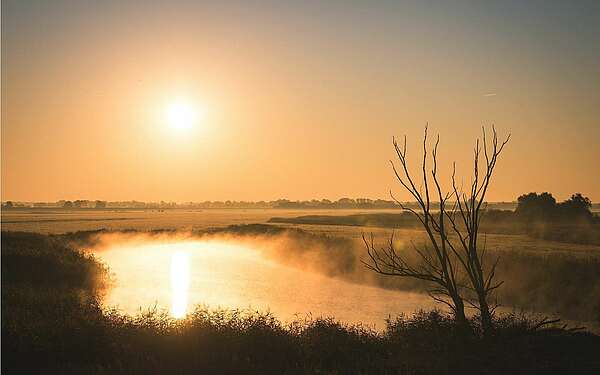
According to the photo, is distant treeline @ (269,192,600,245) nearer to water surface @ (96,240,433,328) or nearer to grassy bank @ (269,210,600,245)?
grassy bank @ (269,210,600,245)

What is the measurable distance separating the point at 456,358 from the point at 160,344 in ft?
27.1

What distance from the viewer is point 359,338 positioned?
15.4 m

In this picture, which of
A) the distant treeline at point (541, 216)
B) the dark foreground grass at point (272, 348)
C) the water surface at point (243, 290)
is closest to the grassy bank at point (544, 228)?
the distant treeline at point (541, 216)

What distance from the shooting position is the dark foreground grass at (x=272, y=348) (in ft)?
39.1

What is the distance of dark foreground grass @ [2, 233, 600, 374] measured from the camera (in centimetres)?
1191

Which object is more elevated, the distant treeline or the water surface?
the distant treeline

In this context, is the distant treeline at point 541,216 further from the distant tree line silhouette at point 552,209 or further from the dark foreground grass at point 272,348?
the dark foreground grass at point 272,348

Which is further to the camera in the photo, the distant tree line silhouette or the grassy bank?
the distant tree line silhouette

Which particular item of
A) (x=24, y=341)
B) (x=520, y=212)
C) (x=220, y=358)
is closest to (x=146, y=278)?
(x=24, y=341)

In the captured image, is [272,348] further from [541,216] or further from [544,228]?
[541,216]

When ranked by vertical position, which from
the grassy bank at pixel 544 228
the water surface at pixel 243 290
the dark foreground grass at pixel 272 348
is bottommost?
the water surface at pixel 243 290

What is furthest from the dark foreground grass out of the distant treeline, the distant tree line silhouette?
the distant tree line silhouette

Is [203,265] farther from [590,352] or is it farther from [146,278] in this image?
[590,352]

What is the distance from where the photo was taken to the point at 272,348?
1453cm
